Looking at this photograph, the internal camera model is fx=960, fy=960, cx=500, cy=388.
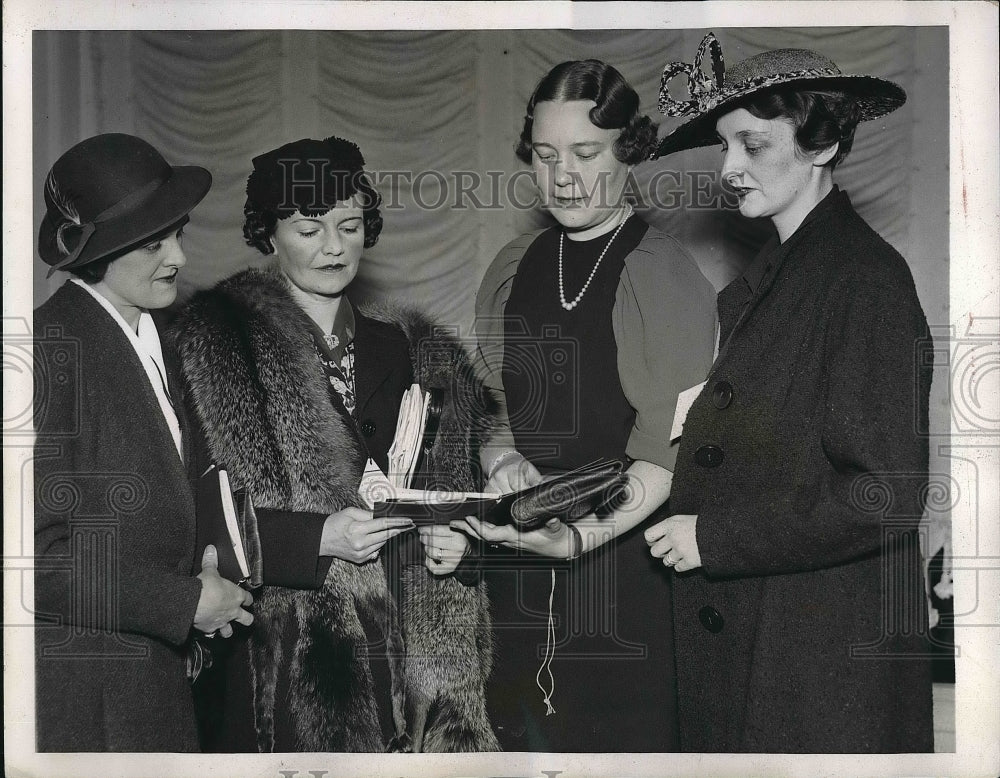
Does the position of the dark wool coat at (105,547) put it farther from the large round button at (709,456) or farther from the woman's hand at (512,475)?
the large round button at (709,456)

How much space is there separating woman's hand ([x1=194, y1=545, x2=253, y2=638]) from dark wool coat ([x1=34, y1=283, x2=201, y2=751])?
0.03 m

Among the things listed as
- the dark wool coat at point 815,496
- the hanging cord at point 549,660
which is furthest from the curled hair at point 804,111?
the hanging cord at point 549,660

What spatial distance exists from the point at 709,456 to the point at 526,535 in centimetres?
48

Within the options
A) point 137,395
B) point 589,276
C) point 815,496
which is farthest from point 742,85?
point 137,395

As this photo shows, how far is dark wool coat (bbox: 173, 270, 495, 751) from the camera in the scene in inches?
89.1

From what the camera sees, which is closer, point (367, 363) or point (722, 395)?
point (722, 395)

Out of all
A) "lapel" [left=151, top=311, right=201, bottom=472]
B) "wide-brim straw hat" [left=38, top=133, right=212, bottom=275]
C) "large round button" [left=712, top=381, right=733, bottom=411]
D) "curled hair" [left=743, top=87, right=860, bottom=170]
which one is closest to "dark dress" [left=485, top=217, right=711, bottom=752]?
"large round button" [left=712, top=381, right=733, bottom=411]

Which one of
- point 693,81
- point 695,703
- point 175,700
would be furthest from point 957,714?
point 175,700

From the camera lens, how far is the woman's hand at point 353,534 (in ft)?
7.43

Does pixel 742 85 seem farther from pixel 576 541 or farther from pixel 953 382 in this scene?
pixel 576 541

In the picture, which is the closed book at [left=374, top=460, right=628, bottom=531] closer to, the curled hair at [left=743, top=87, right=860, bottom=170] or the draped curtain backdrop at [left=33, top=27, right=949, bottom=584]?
the draped curtain backdrop at [left=33, top=27, right=949, bottom=584]

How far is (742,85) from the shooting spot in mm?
2154

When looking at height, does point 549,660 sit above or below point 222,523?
below

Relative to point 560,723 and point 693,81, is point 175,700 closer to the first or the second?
point 560,723
